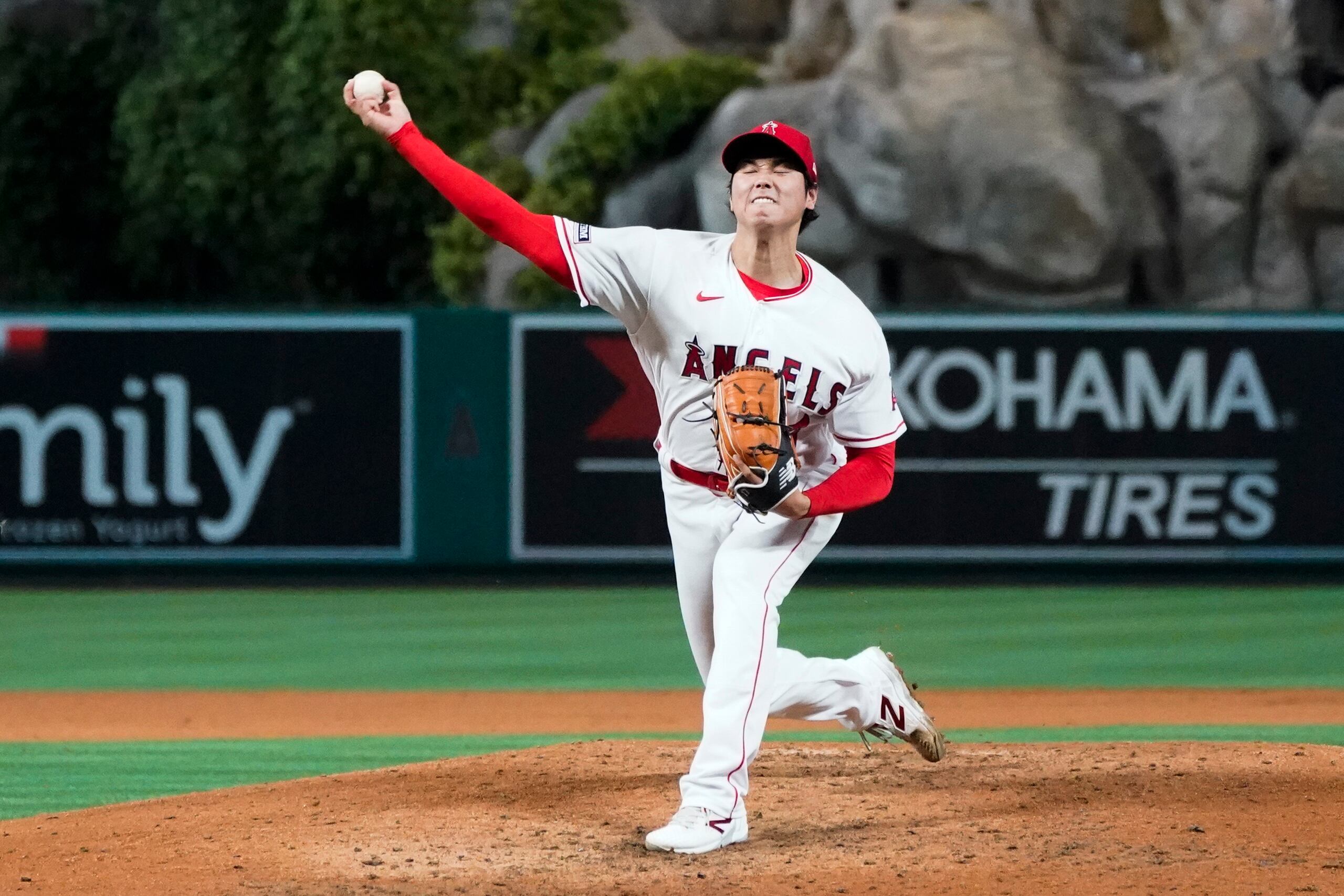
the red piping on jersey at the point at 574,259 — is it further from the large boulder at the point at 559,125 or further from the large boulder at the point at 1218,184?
the large boulder at the point at 559,125

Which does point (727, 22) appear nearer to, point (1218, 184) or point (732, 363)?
point (1218, 184)

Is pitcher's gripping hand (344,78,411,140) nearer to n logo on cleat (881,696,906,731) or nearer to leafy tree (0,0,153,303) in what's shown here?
n logo on cleat (881,696,906,731)

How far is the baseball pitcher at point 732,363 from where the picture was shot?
478 centimetres

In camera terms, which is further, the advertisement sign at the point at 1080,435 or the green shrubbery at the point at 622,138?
the green shrubbery at the point at 622,138

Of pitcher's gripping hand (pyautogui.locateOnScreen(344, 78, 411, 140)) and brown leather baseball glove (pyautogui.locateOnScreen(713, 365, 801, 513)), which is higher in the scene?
pitcher's gripping hand (pyautogui.locateOnScreen(344, 78, 411, 140))

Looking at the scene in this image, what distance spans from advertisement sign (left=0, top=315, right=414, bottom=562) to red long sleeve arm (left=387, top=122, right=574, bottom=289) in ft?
22.8

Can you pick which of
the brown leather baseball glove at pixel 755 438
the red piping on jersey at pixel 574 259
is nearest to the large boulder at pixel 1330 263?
the red piping on jersey at pixel 574 259

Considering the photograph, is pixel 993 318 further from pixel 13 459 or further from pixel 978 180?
pixel 13 459

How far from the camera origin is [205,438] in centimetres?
1157

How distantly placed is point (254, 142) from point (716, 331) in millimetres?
21184

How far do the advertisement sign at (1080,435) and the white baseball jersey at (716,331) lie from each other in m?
6.61

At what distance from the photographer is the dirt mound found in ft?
14.9

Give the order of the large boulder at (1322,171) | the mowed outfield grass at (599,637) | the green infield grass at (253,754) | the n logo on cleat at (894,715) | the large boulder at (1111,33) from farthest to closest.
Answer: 1. the large boulder at (1111,33)
2. the large boulder at (1322,171)
3. the mowed outfield grass at (599,637)
4. the green infield grass at (253,754)
5. the n logo on cleat at (894,715)

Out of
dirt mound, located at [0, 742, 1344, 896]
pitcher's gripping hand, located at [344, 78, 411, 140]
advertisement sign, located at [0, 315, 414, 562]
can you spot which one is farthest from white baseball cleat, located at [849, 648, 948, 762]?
advertisement sign, located at [0, 315, 414, 562]
